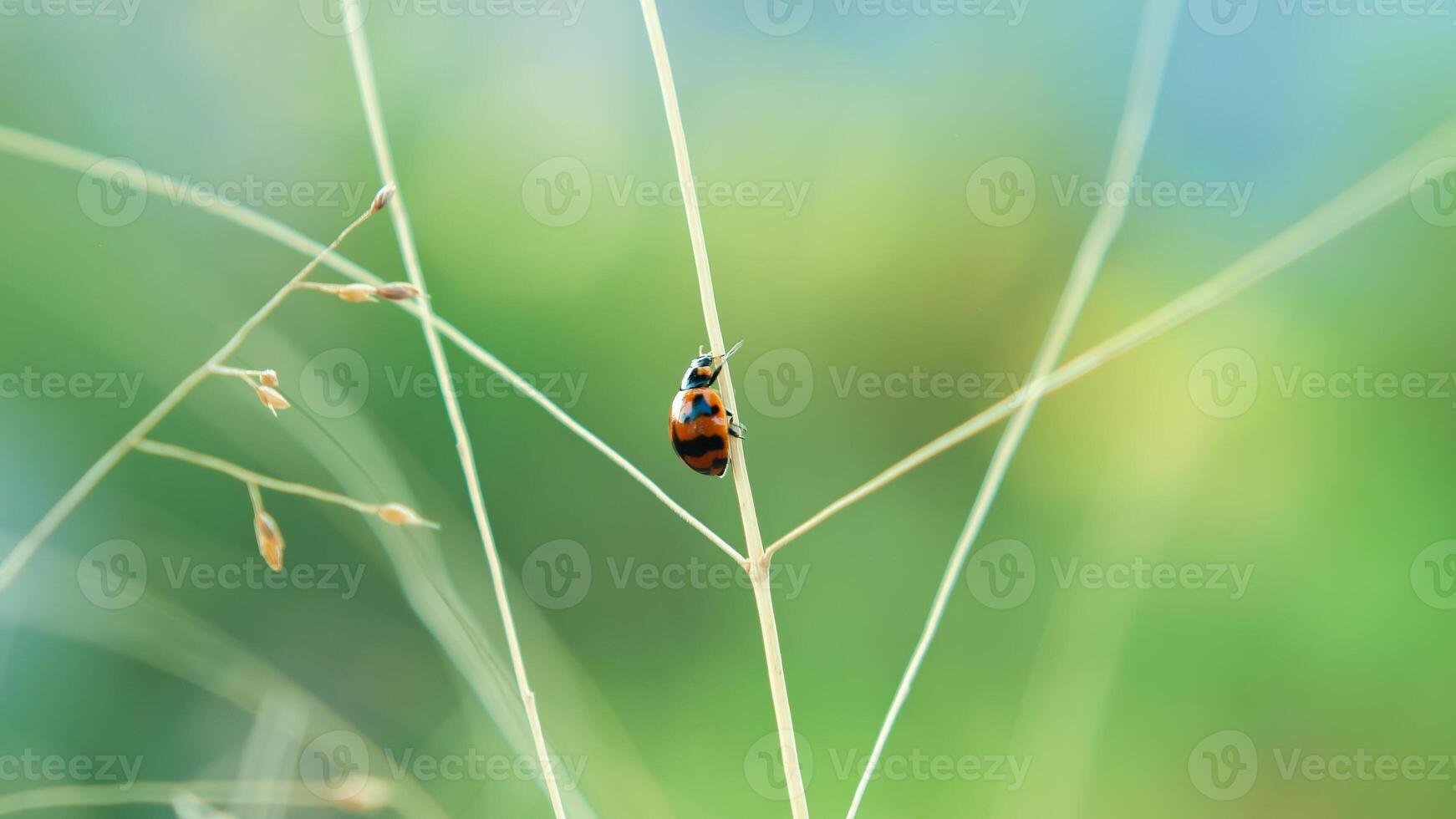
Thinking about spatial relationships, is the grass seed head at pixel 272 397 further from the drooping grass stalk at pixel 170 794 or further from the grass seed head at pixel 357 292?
the drooping grass stalk at pixel 170 794

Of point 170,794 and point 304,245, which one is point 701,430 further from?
point 170,794

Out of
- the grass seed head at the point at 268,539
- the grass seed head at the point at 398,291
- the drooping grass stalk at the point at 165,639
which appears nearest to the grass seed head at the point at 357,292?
the grass seed head at the point at 398,291

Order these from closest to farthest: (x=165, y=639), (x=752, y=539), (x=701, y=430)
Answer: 1. (x=752, y=539)
2. (x=701, y=430)
3. (x=165, y=639)

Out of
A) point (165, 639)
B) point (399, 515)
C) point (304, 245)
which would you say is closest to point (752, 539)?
point (399, 515)

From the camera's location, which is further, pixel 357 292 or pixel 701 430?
pixel 701 430

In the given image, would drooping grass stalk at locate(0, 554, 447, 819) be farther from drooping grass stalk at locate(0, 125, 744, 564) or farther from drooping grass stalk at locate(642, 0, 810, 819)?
drooping grass stalk at locate(642, 0, 810, 819)

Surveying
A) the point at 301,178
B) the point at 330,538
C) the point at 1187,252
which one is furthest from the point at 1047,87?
the point at 330,538

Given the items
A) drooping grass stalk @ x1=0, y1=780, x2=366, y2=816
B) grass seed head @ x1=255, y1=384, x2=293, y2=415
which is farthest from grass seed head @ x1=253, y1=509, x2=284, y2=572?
drooping grass stalk @ x1=0, y1=780, x2=366, y2=816
